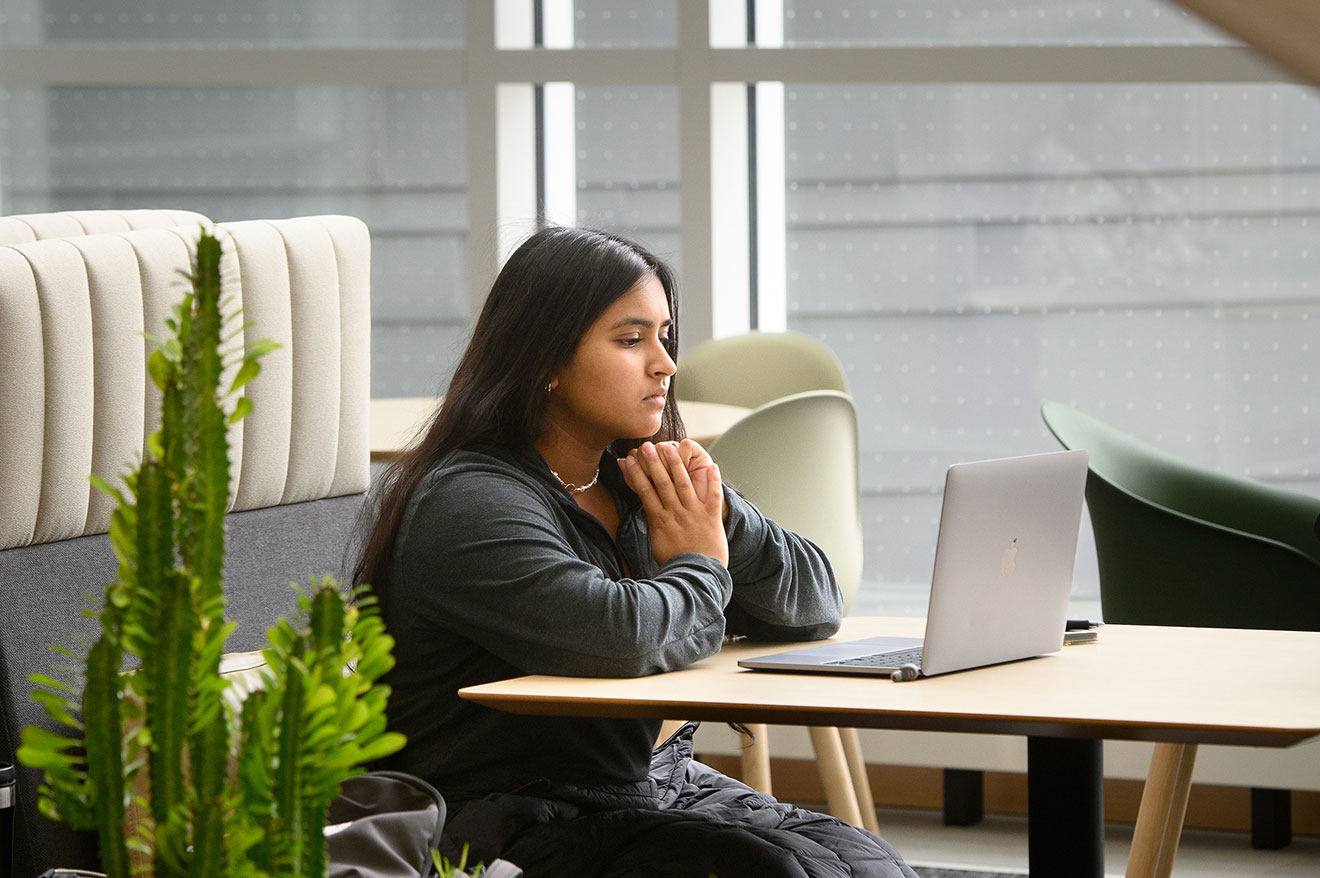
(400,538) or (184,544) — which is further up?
(184,544)

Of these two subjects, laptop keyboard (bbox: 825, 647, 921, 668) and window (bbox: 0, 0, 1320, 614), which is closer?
laptop keyboard (bbox: 825, 647, 921, 668)

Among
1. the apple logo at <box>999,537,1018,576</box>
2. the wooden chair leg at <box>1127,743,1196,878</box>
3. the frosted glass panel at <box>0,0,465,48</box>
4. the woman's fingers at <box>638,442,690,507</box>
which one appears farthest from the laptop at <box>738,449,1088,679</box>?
the frosted glass panel at <box>0,0,465,48</box>

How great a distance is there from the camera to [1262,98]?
4219 millimetres

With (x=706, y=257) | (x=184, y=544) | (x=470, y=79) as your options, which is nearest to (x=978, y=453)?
(x=706, y=257)

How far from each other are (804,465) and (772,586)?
1029 mm

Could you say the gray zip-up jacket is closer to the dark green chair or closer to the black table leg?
the black table leg

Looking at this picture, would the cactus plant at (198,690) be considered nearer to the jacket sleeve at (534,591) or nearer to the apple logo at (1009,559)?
the jacket sleeve at (534,591)

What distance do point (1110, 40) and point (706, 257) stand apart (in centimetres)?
126

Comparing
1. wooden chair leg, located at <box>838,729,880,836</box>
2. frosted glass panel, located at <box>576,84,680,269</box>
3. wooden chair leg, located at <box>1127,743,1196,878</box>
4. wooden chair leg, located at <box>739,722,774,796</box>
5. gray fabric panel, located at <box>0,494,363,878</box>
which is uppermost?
frosted glass panel, located at <box>576,84,680,269</box>

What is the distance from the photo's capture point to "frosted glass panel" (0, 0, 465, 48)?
184 inches

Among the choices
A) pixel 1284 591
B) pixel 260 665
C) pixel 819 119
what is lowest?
pixel 1284 591

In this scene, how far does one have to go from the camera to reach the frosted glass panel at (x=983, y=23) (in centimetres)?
426

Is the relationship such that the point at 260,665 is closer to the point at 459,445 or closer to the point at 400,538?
the point at 400,538

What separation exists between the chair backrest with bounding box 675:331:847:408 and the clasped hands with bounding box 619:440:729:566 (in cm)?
185
